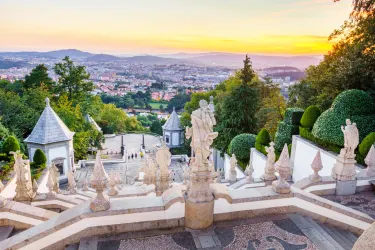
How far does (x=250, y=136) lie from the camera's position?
18.1 m

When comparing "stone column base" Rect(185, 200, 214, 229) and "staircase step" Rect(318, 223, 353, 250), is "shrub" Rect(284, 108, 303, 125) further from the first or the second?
"stone column base" Rect(185, 200, 214, 229)

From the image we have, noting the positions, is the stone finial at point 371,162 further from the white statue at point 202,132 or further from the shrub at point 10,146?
the shrub at point 10,146

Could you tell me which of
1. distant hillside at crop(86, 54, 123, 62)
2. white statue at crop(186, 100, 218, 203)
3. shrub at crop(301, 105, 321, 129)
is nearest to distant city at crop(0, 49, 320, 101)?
distant hillside at crop(86, 54, 123, 62)

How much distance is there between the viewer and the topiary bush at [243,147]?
58.2 ft

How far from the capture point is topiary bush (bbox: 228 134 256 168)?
17.8 m

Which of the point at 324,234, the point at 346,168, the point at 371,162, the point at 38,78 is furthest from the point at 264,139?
the point at 38,78

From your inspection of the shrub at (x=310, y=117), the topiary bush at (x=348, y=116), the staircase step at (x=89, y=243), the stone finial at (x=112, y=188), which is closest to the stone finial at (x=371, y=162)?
the topiary bush at (x=348, y=116)

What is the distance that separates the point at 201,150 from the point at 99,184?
1.87 meters

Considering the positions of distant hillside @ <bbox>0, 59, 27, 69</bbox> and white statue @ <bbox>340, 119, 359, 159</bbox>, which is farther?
distant hillside @ <bbox>0, 59, 27, 69</bbox>

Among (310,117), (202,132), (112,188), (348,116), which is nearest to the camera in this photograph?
(202,132)

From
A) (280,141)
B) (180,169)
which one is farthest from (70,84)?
(280,141)

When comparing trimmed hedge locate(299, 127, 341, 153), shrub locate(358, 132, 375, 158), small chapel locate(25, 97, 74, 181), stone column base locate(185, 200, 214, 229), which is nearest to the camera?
stone column base locate(185, 200, 214, 229)

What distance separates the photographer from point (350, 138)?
7.45 meters

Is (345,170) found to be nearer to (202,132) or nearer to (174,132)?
(202,132)
